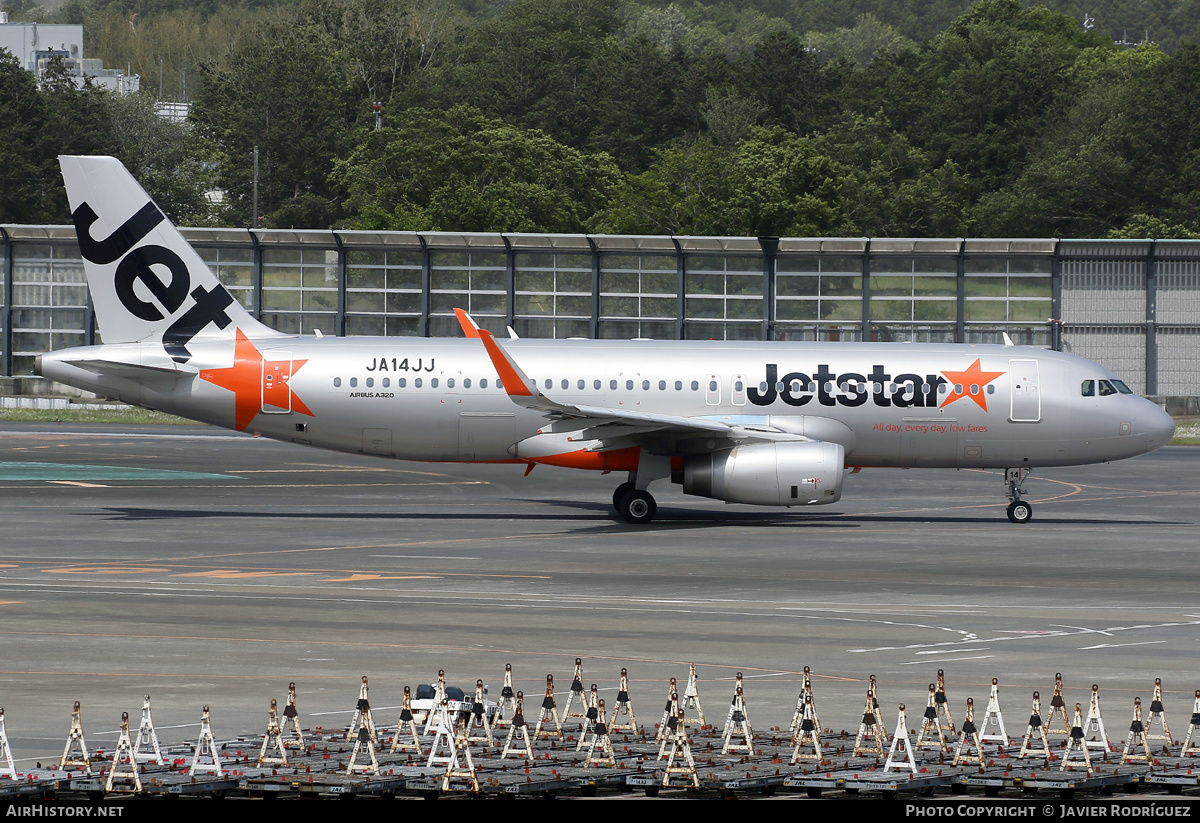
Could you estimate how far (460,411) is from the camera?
40.4m

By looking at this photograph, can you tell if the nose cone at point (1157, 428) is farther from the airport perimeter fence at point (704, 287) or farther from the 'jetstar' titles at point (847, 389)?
the airport perimeter fence at point (704, 287)

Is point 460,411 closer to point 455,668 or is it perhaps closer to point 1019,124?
point 455,668

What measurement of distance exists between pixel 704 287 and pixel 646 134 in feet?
287

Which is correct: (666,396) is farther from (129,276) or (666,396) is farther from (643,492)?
(129,276)

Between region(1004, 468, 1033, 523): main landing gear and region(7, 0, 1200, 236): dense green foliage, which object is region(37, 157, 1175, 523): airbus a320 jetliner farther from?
region(7, 0, 1200, 236): dense green foliage

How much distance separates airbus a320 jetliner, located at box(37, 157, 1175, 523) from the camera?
132 feet

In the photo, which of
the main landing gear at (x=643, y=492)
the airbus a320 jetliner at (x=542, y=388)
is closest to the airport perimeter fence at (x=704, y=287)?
the airbus a320 jetliner at (x=542, y=388)

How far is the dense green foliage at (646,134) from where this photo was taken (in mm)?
113938

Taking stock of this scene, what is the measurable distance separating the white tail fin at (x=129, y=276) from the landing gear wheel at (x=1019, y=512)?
21.0m

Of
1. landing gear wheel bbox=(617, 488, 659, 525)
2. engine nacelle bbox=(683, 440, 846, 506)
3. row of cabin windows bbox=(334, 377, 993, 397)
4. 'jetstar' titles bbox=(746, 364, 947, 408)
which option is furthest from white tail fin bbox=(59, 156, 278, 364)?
'jetstar' titles bbox=(746, 364, 947, 408)

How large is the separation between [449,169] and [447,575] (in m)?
87.1

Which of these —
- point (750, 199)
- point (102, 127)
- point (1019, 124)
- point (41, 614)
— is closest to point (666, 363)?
point (41, 614)

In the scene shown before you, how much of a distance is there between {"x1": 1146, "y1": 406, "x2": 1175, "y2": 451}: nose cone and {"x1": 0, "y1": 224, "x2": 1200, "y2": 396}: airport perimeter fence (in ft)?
106

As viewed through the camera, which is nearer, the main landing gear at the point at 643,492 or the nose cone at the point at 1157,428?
the main landing gear at the point at 643,492
